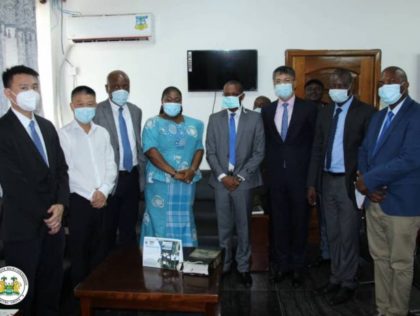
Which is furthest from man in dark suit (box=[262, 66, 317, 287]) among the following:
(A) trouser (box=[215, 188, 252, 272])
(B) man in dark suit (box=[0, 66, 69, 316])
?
(B) man in dark suit (box=[0, 66, 69, 316])

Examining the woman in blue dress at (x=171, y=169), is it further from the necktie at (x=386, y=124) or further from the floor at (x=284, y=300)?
the necktie at (x=386, y=124)

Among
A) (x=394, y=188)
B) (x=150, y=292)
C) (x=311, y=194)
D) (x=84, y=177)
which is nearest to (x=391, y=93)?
(x=394, y=188)

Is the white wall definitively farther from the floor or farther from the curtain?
the floor

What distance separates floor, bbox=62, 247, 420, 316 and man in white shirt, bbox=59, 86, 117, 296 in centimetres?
48

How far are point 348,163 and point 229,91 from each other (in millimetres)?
1020

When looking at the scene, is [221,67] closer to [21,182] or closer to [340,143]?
[340,143]

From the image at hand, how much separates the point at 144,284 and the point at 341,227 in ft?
4.80

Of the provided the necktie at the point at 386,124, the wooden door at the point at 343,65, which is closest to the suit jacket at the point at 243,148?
the necktie at the point at 386,124

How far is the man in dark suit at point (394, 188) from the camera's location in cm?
222

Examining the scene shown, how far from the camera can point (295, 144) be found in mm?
3002

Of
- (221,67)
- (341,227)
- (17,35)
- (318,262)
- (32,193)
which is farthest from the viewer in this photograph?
(221,67)

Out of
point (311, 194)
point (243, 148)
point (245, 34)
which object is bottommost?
point (311, 194)

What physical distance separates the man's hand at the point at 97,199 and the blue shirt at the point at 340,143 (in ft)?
5.21

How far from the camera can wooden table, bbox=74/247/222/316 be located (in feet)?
6.61
